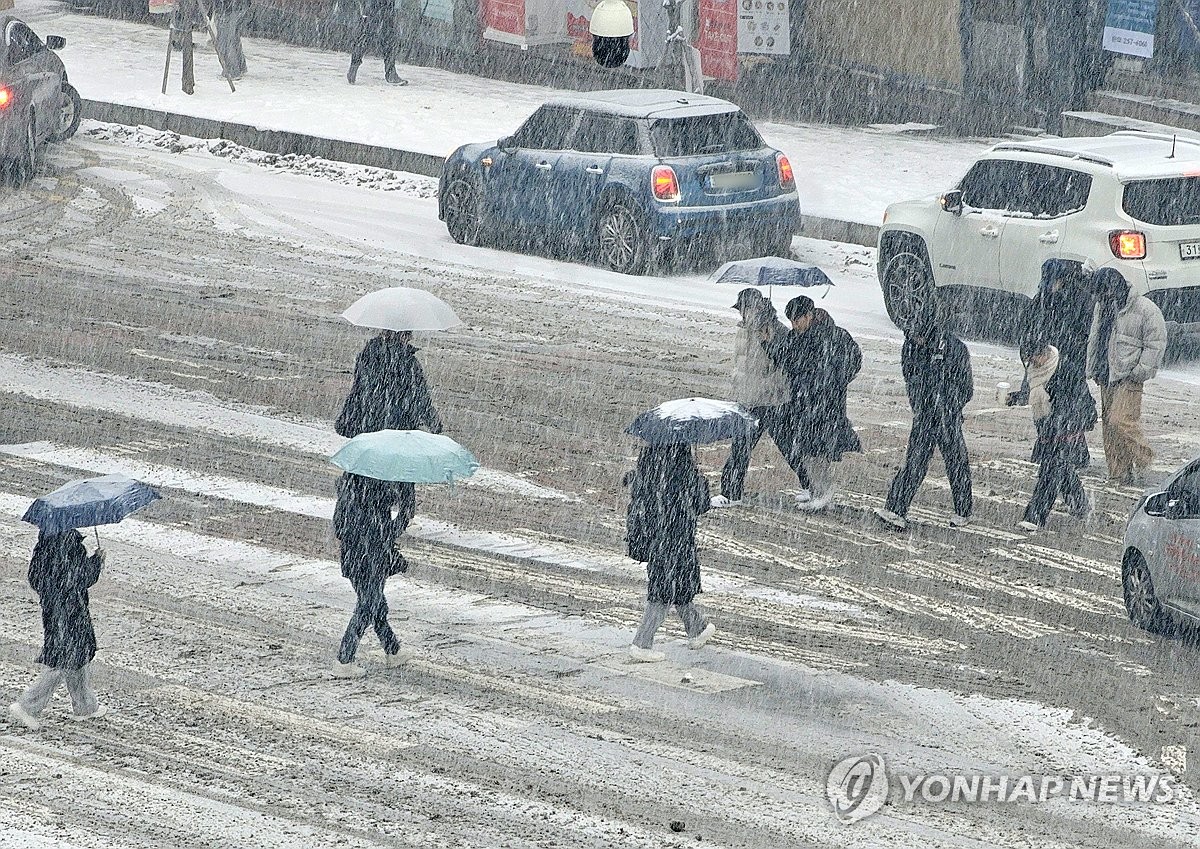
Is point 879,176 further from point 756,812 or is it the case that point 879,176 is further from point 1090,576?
point 756,812

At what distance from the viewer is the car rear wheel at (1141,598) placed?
946cm

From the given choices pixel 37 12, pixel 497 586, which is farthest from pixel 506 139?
pixel 37 12

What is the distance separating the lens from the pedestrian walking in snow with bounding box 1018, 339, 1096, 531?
11.3m

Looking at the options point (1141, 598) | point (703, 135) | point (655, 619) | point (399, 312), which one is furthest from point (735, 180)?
point (655, 619)

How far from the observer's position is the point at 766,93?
1047 inches

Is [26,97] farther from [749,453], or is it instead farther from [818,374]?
[818,374]

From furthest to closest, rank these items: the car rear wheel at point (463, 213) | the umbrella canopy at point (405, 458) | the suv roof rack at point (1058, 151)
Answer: the car rear wheel at point (463, 213), the suv roof rack at point (1058, 151), the umbrella canopy at point (405, 458)

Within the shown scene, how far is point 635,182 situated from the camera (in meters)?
17.7

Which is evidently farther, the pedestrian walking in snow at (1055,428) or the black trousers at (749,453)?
the black trousers at (749,453)

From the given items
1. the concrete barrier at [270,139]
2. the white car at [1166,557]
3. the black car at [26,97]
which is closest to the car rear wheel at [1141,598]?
the white car at [1166,557]

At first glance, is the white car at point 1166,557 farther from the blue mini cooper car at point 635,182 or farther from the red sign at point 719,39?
the red sign at point 719,39

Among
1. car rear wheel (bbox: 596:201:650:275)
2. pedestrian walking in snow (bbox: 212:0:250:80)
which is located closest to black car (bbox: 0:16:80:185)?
pedestrian walking in snow (bbox: 212:0:250:80)

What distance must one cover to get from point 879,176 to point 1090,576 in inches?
467

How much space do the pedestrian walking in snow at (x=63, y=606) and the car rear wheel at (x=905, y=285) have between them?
9267 mm
